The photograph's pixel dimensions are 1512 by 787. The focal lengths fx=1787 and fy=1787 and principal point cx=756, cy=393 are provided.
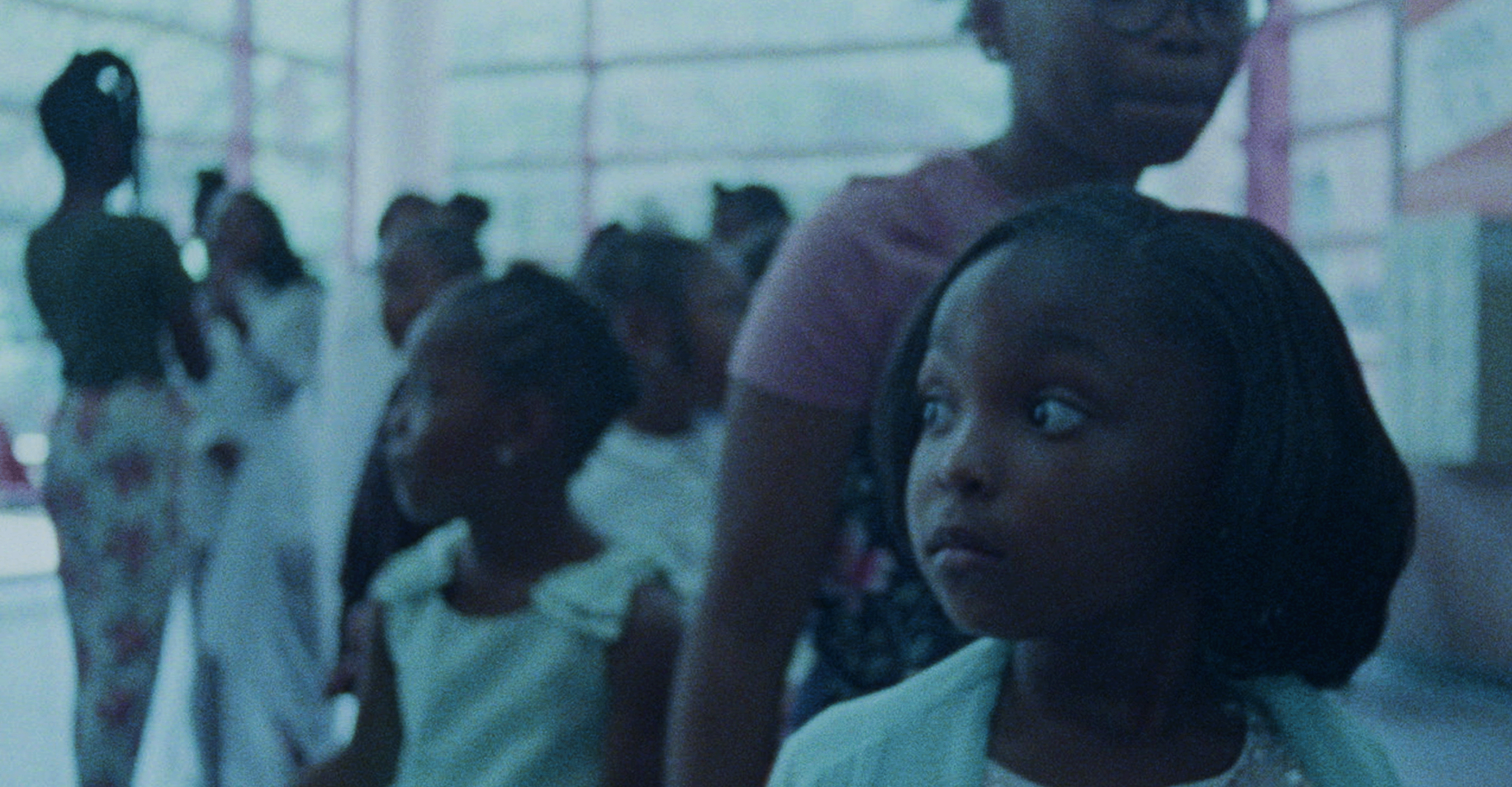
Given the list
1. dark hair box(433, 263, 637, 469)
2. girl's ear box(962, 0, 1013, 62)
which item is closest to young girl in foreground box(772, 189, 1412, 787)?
girl's ear box(962, 0, 1013, 62)

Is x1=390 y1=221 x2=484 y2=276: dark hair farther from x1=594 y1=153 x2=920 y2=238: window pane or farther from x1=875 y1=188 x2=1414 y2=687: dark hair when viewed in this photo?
x1=594 y1=153 x2=920 y2=238: window pane

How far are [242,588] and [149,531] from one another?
0.67 meters

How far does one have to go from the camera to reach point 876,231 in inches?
47.1

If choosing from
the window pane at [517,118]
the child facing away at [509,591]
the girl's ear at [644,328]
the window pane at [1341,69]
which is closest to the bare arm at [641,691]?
the child facing away at [509,591]

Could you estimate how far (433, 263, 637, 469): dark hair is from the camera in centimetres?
202

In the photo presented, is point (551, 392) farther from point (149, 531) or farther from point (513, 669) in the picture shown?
point (149, 531)

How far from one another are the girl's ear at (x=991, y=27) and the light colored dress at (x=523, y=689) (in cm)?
78

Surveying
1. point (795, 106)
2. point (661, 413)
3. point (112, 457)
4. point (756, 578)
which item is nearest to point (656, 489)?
point (661, 413)

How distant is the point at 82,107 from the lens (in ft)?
10.6

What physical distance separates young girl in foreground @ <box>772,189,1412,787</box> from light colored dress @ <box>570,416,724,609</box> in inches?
61.5

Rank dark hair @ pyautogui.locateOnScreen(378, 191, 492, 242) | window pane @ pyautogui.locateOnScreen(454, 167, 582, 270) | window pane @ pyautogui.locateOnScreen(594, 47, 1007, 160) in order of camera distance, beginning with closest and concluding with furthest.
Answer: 1. dark hair @ pyautogui.locateOnScreen(378, 191, 492, 242)
2. window pane @ pyautogui.locateOnScreen(594, 47, 1007, 160)
3. window pane @ pyautogui.locateOnScreen(454, 167, 582, 270)

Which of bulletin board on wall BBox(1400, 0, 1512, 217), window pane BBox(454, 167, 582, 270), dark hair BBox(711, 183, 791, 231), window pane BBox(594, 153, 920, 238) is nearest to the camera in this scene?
dark hair BBox(711, 183, 791, 231)

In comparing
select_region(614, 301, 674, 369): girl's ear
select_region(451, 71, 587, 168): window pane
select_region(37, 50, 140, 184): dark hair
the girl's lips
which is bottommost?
select_region(614, 301, 674, 369): girl's ear

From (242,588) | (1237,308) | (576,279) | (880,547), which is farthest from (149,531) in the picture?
(1237,308)
